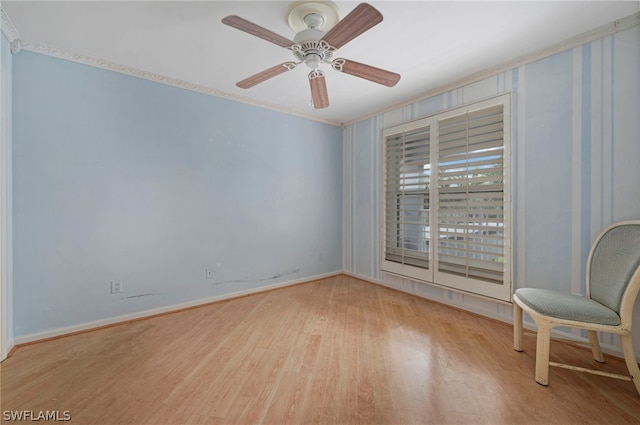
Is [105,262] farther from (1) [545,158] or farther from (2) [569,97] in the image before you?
(2) [569,97]

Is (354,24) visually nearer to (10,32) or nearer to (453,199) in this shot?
(453,199)

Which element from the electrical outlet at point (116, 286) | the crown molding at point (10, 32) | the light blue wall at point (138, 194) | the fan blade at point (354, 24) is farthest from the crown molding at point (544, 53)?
the electrical outlet at point (116, 286)

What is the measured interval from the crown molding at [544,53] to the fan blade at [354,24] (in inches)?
71.9

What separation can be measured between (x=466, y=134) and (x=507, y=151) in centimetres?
44

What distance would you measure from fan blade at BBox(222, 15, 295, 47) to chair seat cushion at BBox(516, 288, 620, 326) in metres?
2.41

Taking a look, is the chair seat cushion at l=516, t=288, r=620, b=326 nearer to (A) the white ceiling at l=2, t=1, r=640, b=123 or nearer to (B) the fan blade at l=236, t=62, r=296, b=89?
(A) the white ceiling at l=2, t=1, r=640, b=123

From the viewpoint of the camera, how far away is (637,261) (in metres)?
1.62

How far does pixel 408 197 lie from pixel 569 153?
1590 mm

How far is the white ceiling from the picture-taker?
1.82m

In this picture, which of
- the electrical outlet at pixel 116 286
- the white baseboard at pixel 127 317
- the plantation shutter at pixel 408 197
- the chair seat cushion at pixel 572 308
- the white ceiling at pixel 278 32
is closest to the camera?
the chair seat cushion at pixel 572 308

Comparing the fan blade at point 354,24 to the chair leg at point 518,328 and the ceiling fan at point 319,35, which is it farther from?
the chair leg at point 518,328

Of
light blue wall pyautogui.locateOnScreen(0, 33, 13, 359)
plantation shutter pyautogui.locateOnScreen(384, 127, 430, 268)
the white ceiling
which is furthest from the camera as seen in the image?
plantation shutter pyautogui.locateOnScreen(384, 127, 430, 268)

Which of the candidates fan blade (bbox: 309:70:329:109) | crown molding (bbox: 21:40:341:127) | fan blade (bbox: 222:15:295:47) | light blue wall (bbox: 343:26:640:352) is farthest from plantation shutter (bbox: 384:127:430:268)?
fan blade (bbox: 222:15:295:47)

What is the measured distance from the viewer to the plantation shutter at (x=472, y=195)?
258 cm
